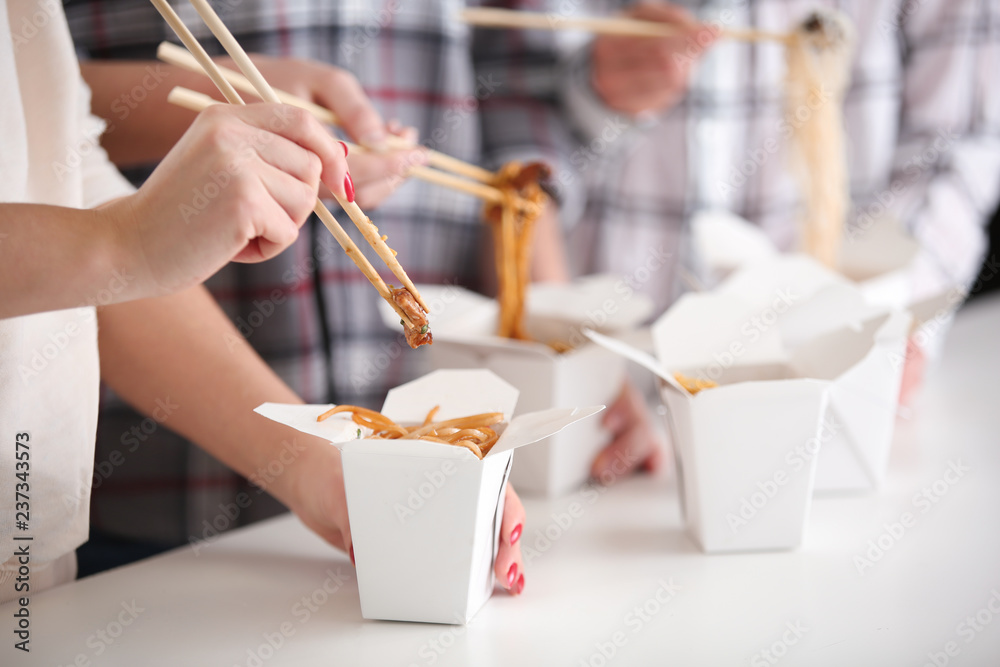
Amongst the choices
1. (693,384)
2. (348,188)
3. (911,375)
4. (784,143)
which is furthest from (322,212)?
(784,143)

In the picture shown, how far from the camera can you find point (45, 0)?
62cm

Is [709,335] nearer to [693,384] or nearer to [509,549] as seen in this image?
[693,384]

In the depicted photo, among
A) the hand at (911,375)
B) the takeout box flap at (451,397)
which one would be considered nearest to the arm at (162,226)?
the takeout box flap at (451,397)

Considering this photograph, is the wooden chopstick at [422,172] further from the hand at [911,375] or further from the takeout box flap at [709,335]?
the hand at [911,375]

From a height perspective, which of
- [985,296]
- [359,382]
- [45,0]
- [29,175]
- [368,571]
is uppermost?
[45,0]

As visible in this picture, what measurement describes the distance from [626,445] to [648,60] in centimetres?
77

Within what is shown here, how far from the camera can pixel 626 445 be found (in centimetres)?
→ 98

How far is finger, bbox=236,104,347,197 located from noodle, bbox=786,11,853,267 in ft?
3.17

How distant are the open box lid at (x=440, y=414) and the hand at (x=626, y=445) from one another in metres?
0.32

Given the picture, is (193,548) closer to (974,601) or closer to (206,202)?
(206,202)

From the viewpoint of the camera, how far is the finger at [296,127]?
52 centimetres

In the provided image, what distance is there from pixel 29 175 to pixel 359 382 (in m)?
0.65

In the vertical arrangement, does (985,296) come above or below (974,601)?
below

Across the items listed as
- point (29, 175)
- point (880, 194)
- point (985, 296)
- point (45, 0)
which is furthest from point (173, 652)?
point (985, 296)
